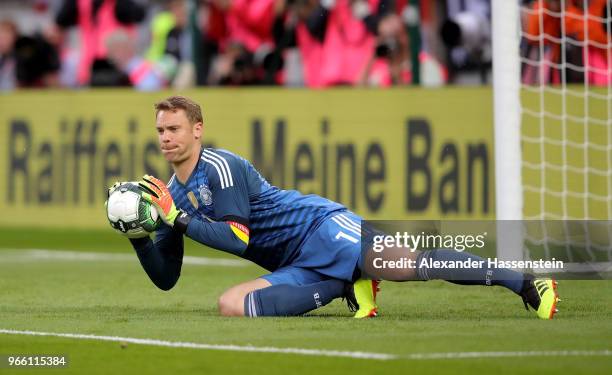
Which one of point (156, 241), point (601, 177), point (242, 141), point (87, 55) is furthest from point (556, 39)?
point (87, 55)

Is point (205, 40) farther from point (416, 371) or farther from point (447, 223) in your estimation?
point (416, 371)

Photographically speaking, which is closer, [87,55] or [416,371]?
[416,371]

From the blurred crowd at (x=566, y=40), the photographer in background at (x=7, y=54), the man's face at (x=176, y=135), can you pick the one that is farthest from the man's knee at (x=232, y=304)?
the photographer in background at (x=7, y=54)

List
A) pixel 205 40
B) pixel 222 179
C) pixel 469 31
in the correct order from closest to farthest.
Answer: pixel 222 179
pixel 469 31
pixel 205 40

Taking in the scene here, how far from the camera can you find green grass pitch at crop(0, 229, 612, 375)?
6242mm

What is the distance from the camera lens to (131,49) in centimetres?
1720

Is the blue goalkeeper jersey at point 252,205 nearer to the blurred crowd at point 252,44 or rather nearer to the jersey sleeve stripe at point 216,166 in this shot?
the jersey sleeve stripe at point 216,166

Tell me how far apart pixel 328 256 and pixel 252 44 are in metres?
8.71

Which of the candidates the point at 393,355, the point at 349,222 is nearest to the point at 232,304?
the point at 349,222

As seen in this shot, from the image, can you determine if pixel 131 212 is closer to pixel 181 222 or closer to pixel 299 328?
pixel 181 222

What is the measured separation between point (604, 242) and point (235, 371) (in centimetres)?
573

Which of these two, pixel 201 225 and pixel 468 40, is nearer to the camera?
Result: pixel 201 225

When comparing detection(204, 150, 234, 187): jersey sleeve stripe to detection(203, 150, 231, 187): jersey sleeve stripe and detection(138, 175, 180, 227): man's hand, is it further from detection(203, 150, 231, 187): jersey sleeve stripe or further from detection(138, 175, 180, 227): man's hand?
detection(138, 175, 180, 227): man's hand

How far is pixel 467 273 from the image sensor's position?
26.1 feet
